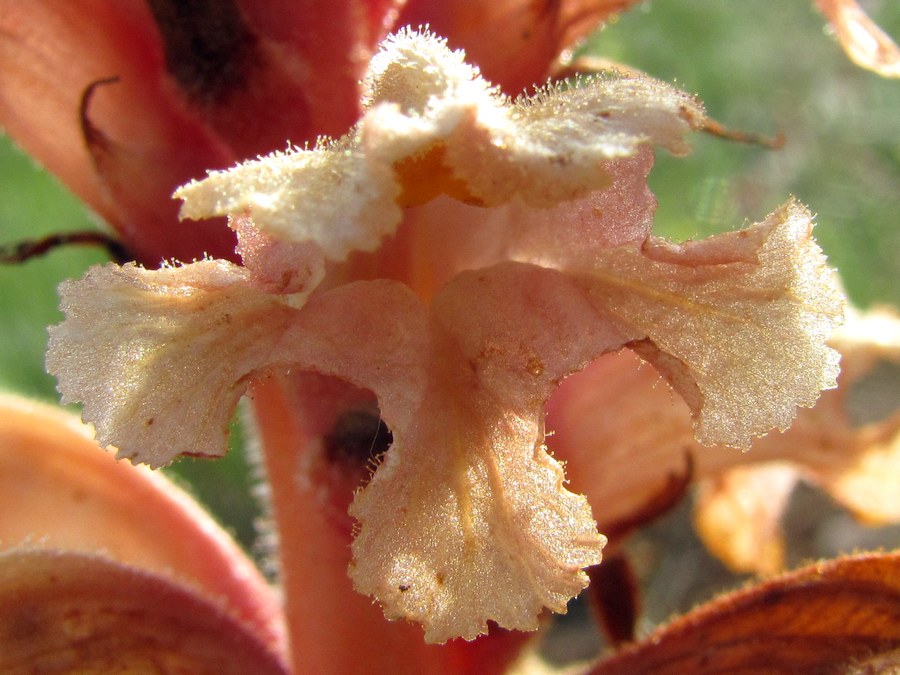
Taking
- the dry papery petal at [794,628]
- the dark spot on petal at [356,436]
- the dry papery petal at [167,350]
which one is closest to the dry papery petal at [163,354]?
the dry papery petal at [167,350]

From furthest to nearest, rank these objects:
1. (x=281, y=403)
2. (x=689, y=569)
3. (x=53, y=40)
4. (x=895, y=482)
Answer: (x=689, y=569) < (x=895, y=482) < (x=281, y=403) < (x=53, y=40)

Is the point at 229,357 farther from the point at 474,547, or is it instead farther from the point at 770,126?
the point at 770,126

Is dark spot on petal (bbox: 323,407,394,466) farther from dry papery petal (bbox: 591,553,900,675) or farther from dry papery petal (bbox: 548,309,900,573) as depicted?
dry papery petal (bbox: 591,553,900,675)

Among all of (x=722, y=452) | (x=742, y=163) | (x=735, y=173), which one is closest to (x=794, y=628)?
(x=722, y=452)

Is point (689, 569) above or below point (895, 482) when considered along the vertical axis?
below

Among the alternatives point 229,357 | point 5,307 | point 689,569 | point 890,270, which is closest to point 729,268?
point 229,357

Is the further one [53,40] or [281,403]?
[281,403]

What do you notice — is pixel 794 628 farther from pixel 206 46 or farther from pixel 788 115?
pixel 788 115
